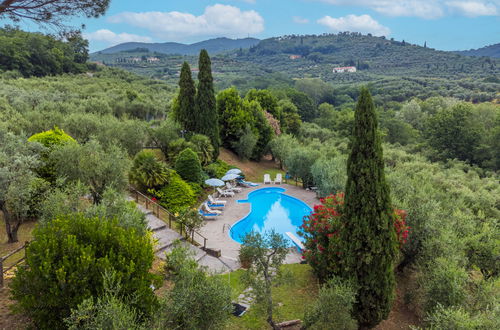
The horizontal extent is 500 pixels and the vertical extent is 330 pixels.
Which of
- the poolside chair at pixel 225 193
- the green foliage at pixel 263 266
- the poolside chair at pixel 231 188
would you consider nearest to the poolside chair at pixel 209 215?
the poolside chair at pixel 225 193

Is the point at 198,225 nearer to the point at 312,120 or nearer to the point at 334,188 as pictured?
the point at 334,188

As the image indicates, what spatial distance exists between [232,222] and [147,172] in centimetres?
592

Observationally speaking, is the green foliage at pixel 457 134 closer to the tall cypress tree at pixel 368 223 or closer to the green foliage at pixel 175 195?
the green foliage at pixel 175 195

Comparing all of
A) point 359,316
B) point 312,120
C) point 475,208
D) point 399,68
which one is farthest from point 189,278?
point 399,68

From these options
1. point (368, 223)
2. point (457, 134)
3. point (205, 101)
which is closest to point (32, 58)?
point (205, 101)

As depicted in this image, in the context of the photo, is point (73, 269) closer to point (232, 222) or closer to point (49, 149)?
point (49, 149)

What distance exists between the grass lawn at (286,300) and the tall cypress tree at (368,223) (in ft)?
6.45

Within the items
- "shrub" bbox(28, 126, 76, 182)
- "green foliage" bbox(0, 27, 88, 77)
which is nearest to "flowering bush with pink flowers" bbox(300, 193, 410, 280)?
"shrub" bbox(28, 126, 76, 182)

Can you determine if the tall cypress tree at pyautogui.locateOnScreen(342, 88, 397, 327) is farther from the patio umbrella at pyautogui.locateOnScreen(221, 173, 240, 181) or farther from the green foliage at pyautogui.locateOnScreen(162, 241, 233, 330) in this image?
the patio umbrella at pyautogui.locateOnScreen(221, 173, 240, 181)

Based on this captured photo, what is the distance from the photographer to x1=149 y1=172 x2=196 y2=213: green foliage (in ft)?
60.4

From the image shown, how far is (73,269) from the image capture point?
6574mm

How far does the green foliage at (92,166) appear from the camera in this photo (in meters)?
12.0

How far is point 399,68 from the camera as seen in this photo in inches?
5153

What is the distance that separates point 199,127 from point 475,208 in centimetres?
2034
